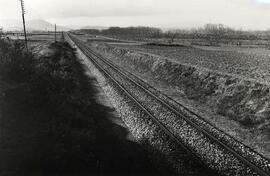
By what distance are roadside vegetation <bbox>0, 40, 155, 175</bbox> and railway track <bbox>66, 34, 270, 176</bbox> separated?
2.09 metres

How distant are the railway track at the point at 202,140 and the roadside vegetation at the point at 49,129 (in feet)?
6.84

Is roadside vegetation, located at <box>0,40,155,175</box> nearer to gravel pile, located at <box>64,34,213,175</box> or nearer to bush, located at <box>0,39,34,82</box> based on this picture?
bush, located at <box>0,39,34,82</box>

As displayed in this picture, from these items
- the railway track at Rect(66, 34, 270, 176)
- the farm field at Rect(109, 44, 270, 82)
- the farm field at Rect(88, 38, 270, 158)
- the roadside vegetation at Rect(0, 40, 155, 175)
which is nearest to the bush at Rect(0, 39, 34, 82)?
the roadside vegetation at Rect(0, 40, 155, 175)

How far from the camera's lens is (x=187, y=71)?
27000 millimetres

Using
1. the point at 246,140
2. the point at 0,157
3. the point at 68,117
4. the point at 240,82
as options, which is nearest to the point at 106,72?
the point at 240,82

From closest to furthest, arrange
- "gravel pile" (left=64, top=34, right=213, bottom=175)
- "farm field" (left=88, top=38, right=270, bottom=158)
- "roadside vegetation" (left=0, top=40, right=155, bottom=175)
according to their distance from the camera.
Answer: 1. "roadside vegetation" (left=0, top=40, right=155, bottom=175)
2. "gravel pile" (left=64, top=34, right=213, bottom=175)
3. "farm field" (left=88, top=38, right=270, bottom=158)

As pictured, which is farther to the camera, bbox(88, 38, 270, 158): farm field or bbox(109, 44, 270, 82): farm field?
bbox(109, 44, 270, 82): farm field

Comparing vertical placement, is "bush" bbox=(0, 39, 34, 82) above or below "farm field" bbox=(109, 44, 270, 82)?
above

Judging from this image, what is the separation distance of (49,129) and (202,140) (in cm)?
598

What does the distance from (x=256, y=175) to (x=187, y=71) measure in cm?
1732

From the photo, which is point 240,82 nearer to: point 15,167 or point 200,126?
point 200,126

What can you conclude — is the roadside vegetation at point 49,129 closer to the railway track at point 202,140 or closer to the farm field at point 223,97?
the railway track at point 202,140

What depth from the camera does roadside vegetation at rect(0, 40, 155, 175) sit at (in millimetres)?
10273

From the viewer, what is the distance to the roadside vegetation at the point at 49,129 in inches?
404
